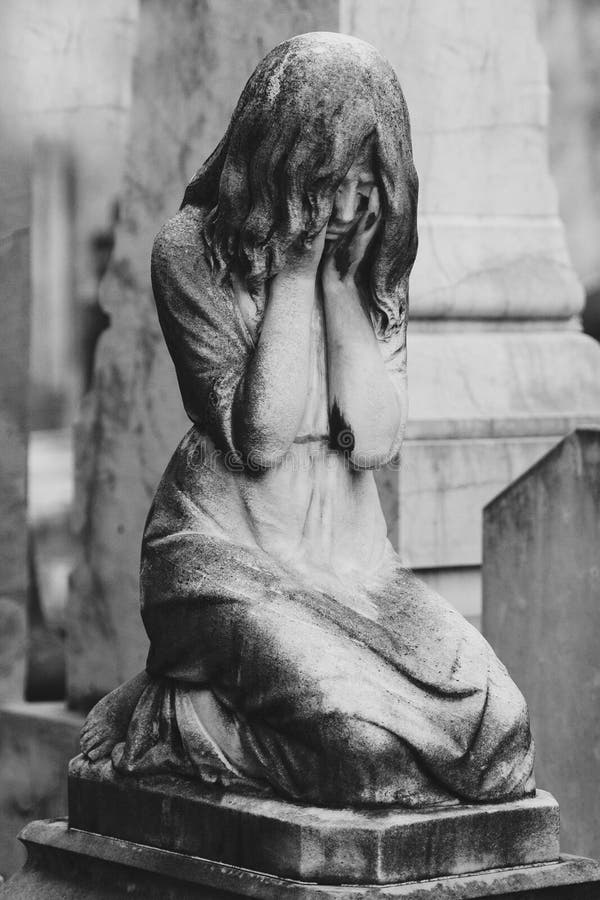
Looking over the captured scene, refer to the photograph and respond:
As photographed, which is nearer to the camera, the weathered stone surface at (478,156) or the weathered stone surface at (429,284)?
the weathered stone surface at (429,284)

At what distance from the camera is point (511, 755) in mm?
6055

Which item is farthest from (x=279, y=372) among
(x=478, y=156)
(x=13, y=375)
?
(x=13, y=375)

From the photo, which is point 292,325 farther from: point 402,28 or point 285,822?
point 402,28

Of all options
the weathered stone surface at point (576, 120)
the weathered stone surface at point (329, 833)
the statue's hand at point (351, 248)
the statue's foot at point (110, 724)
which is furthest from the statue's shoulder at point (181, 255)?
the weathered stone surface at point (576, 120)

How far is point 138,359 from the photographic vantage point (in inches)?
376

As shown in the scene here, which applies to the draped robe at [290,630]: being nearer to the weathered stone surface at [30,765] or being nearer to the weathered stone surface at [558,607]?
the weathered stone surface at [558,607]

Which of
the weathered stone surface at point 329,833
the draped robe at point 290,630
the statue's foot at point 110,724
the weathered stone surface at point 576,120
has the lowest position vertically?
the weathered stone surface at point 329,833

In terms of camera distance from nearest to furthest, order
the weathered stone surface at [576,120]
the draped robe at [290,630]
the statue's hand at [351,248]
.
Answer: the draped robe at [290,630]
the statue's hand at [351,248]
the weathered stone surface at [576,120]

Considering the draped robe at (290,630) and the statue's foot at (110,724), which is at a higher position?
the draped robe at (290,630)

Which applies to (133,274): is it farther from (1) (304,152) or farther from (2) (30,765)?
(1) (304,152)

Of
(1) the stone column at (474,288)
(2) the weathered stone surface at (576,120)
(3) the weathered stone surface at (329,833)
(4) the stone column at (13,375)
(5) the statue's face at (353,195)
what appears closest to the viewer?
(3) the weathered stone surface at (329,833)

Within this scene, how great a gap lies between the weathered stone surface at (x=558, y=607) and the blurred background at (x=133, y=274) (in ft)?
1.45

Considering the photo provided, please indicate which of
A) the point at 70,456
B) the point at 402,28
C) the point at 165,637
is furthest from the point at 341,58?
the point at 70,456

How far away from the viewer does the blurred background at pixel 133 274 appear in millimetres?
8688
